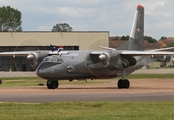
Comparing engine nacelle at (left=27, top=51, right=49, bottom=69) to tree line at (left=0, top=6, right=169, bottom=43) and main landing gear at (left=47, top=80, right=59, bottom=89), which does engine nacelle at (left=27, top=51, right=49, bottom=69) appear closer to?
main landing gear at (left=47, top=80, right=59, bottom=89)

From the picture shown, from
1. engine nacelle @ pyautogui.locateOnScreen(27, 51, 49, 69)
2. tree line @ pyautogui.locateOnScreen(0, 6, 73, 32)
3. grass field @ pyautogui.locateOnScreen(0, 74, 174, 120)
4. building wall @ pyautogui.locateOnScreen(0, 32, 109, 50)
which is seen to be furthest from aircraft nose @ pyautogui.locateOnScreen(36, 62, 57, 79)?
tree line @ pyautogui.locateOnScreen(0, 6, 73, 32)

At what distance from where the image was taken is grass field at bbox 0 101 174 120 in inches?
752

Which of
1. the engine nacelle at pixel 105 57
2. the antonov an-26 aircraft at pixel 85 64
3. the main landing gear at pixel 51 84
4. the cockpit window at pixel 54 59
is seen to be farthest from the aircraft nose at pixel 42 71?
the engine nacelle at pixel 105 57

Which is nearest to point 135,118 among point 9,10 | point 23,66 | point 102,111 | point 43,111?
point 102,111

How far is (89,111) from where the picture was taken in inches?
839

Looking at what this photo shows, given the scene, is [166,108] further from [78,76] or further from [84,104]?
[78,76]

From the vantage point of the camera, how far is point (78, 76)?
4331 cm

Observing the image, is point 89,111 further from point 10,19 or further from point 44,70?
point 10,19

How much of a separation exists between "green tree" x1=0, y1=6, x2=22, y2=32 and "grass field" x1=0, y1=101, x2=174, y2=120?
5114 inches

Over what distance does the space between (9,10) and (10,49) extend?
64.4 meters

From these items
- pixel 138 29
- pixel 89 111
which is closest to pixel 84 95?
pixel 89 111

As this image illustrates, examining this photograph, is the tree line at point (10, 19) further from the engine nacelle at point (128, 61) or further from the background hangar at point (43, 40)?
the engine nacelle at point (128, 61)

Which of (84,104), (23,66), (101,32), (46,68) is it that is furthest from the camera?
(101,32)

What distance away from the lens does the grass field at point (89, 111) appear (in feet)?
62.6
